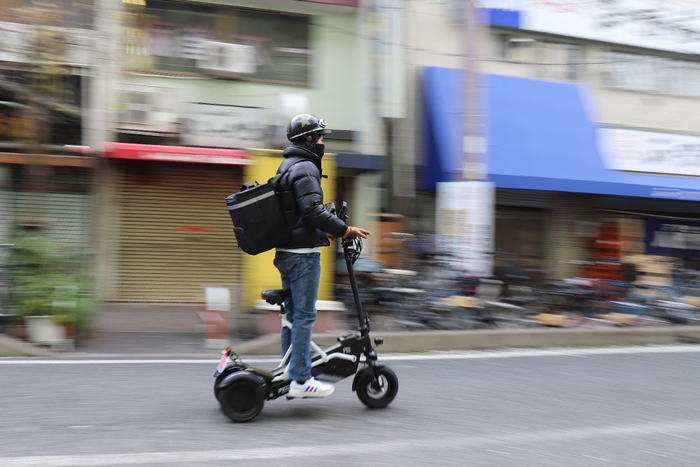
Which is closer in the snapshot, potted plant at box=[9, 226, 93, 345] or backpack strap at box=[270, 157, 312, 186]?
backpack strap at box=[270, 157, 312, 186]

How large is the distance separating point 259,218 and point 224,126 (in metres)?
9.08

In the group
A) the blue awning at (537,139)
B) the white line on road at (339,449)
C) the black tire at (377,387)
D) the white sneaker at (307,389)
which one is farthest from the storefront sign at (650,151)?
the white sneaker at (307,389)

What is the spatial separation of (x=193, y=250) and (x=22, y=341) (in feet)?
19.5

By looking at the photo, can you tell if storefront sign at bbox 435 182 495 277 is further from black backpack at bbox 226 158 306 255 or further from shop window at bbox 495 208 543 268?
black backpack at bbox 226 158 306 255

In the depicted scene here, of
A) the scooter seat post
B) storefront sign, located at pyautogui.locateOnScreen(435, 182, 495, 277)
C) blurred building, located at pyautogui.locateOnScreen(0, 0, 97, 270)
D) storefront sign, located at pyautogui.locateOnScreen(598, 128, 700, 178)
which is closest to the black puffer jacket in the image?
the scooter seat post

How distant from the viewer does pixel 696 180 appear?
16203 millimetres

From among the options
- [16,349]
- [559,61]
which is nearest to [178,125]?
[16,349]

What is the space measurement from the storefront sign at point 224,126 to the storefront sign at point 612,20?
522cm

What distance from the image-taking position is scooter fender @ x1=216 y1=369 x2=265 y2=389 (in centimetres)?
492

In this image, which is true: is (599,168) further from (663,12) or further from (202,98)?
(202,98)

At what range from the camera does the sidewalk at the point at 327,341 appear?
7.96 metres

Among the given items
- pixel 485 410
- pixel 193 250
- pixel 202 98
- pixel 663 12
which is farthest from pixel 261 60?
pixel 485 410

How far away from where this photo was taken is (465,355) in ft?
27.1

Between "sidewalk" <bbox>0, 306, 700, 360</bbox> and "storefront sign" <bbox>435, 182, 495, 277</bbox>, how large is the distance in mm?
1834
